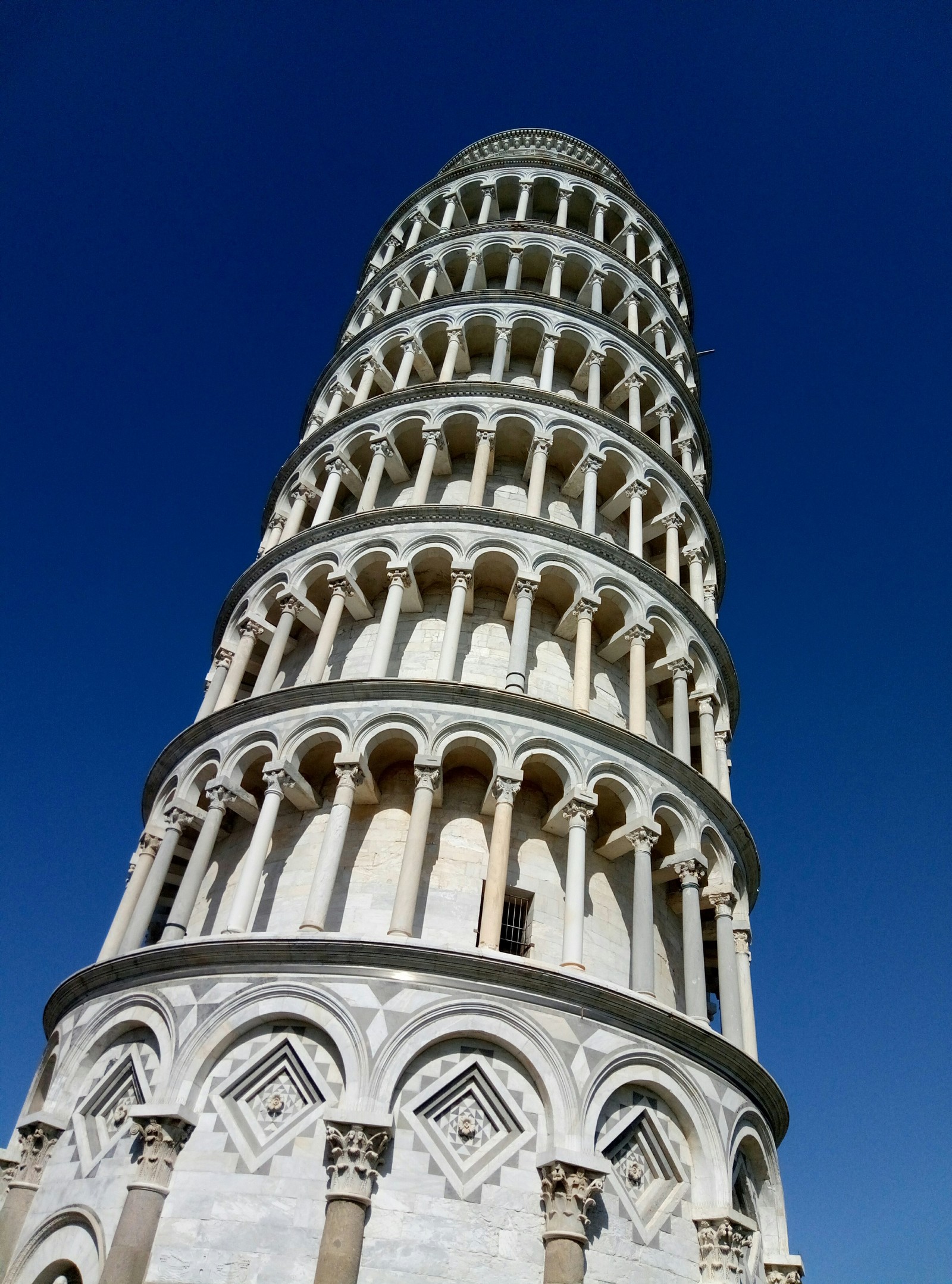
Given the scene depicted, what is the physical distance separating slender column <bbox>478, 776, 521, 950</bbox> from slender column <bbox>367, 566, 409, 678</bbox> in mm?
3001

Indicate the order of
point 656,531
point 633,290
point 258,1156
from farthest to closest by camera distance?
point 633,290 → point 656,531 → point 258,1156

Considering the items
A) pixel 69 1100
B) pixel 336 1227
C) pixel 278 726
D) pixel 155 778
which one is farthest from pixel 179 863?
pixel 336 1227

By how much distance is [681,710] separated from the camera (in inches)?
771

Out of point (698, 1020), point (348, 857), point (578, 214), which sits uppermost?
point (578, 214)

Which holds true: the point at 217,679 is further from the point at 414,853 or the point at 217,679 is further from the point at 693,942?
the point at 693,942

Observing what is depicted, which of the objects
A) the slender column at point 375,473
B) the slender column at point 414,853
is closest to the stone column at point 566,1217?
the slender column at point 414,853

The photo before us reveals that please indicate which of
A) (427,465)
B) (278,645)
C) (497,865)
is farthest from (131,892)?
(427,465)

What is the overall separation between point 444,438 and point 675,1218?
15.6 m

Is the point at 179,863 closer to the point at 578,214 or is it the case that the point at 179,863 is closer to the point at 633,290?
the point at 633,290

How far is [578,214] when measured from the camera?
31.9 meters

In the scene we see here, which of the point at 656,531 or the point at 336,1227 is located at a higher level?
the point at 656,531

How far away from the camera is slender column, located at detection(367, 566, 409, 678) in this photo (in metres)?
17.5

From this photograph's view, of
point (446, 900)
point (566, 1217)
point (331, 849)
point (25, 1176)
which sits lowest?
point (566, 1217)

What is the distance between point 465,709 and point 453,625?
2.00 m
